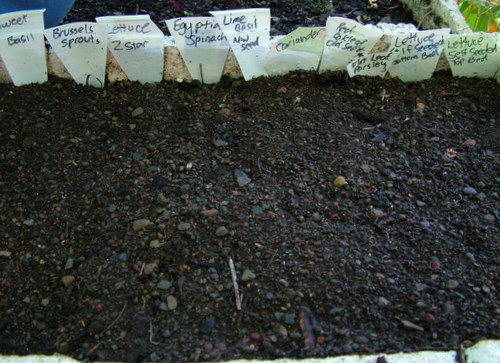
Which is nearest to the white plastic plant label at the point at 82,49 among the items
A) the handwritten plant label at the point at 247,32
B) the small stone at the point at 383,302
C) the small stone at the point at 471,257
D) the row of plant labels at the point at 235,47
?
the row of plant labels at the point at 235,47

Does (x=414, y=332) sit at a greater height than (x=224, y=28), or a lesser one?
lesser

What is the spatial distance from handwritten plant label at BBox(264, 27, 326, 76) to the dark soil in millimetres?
46

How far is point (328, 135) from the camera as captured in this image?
153 cm

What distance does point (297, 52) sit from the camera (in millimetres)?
1631

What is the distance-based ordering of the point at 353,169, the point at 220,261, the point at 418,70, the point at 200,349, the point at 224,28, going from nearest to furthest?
the point at 200,349 < the point at 220,261 < the point at 353,169 < the point at 224,28 < the point at 418,70

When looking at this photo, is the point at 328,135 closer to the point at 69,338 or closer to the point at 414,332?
the point at 414,332

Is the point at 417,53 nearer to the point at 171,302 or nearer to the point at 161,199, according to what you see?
the point at 161,199

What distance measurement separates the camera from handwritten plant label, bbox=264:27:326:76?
1591 millimetres

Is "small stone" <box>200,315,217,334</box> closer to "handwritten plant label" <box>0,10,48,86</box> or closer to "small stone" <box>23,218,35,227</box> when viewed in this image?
"small stone" <box>23,218,35,227</box>

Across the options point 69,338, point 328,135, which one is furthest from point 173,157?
point 69,338

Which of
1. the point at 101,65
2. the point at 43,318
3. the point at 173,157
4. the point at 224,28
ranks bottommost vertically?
the point at 43,318

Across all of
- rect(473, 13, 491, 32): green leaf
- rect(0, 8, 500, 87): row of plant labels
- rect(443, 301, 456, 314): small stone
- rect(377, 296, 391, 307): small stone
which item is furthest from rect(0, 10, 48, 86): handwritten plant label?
rect(473, 13, 491, 32): green leaf

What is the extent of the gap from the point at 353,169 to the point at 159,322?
2.14 ft

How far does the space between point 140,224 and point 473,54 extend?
114 cm
